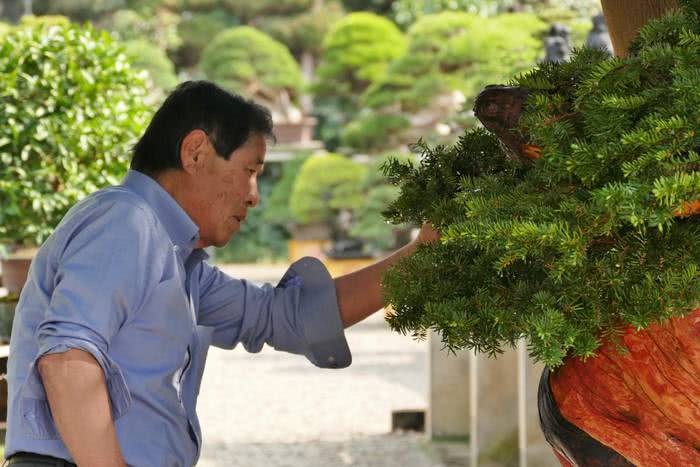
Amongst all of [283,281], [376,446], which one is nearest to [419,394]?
[376,446]

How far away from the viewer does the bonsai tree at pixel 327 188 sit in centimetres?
1247

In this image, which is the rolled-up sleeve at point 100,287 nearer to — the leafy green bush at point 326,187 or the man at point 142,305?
the man at point 142,305

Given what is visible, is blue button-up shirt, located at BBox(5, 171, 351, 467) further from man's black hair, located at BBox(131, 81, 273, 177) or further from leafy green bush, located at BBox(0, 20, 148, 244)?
leafy green bush, located at BBox(0, 20, 148, 244)

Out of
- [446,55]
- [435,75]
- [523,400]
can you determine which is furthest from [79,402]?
[435,75]

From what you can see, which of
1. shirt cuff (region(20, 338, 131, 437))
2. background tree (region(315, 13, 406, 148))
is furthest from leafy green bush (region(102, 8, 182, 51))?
shirt cuff (region(20, 338, 131, 437))

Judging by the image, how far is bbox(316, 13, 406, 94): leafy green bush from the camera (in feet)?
43.2

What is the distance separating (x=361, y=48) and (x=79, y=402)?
12.3 m

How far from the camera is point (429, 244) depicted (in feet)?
3.76

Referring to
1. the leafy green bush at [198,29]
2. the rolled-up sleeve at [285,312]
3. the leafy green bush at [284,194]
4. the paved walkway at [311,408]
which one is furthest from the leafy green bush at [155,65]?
the rolled-up sleeve at [285,312]

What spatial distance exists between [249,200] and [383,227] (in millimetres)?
10687

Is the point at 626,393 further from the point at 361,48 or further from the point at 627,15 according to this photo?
the point at 361,48

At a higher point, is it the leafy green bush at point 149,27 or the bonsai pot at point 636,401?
the leafy green bush at point 149,27

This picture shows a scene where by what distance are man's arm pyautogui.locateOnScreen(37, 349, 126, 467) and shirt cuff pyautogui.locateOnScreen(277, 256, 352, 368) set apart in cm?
42

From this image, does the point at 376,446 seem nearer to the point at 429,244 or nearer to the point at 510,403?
the point at 510,403
